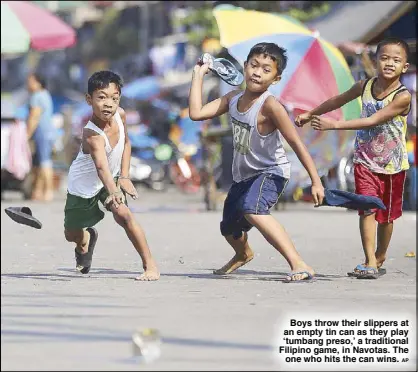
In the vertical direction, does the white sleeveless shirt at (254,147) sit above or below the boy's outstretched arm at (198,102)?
below

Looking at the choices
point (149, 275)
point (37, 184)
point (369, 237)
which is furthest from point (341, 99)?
point (37, 184)

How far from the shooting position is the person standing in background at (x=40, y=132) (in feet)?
70.6

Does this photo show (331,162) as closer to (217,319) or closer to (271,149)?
(271,149)

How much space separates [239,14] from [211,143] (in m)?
4.06

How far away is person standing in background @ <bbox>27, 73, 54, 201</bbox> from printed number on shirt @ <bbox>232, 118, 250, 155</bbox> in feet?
39.5

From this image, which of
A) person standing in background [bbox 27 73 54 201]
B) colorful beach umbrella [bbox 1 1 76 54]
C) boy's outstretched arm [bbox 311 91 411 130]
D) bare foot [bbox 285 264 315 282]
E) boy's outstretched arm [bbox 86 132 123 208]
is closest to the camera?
bare foot [bbox 285 264 315 282]

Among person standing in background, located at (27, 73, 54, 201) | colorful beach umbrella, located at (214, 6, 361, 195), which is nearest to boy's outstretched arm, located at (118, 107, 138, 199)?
colorful beach umbrella, located at (214, 6, 361, 195)

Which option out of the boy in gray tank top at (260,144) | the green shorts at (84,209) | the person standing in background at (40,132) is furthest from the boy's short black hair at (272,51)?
the person standing in background at (40,132)

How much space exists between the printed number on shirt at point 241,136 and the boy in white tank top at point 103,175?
2.45 ft

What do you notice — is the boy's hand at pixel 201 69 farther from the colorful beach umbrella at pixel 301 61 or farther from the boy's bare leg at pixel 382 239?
the colorful beach umbrella at pixel 301 61

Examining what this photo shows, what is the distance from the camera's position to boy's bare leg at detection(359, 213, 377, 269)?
998cm

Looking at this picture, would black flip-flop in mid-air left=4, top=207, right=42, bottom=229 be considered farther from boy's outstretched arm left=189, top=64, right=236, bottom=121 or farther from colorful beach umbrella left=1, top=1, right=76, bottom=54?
colorful beach umbrella left=1, top=1, right=76, bottom=54

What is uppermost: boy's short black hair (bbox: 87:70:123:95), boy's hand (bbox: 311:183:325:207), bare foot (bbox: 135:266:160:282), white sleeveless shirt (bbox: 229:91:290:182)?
boy's short black hair (bbox: 87:70:123:95)

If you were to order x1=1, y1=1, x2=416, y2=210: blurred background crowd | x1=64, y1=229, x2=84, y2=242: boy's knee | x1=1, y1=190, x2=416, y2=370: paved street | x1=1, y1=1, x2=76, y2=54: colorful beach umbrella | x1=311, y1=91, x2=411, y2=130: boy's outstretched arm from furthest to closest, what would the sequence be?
1. x1=1, y1=1, x2=76, y2=54: colorful beach umbrella
2. x1=1, y1=1, x2=416, y2=210: blurred background crowd
3. x1=64, y1=229, x2=84, y2=242: boy's knee
4. x1=311, y1=91, x2=411, y2=130: boy's outstretched arm
5. x1=1, y1=190, x2=416, y2=370: paved street
